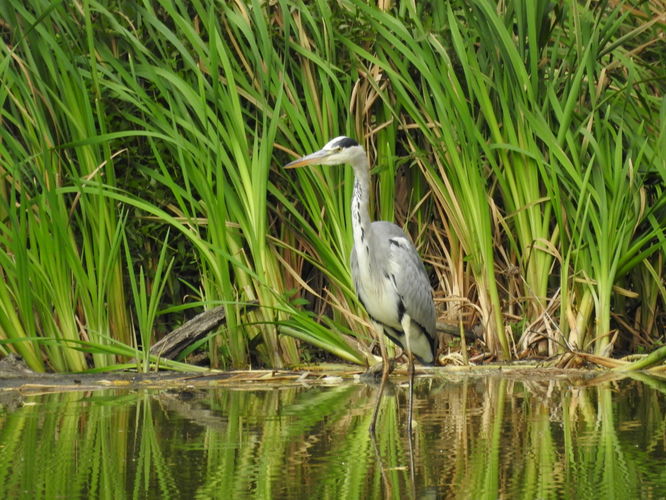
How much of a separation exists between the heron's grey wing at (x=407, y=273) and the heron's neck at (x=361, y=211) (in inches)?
6.2

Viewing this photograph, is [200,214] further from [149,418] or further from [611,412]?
[611,412]

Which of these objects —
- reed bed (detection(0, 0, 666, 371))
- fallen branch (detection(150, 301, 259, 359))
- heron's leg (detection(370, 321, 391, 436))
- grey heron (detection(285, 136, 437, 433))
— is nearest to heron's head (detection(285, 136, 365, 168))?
grey heron (detection(285, 136, 437, 433))

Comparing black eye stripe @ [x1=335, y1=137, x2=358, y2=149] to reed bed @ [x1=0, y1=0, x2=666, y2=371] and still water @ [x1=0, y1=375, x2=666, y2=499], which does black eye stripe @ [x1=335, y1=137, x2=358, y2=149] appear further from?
still water @ [x1=0, y1=375, x2=666, y2=499]

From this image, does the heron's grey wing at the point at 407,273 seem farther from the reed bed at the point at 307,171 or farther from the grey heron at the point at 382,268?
the reed bed at the point at 307,171

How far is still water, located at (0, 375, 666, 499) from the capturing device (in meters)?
3.70

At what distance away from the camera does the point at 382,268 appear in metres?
6.18

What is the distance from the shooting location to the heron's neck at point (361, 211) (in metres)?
6.00

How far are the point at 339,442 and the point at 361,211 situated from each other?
5.52 feet

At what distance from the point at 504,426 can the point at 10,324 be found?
117 inches

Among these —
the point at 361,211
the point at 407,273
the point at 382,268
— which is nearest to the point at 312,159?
the point at 361,211

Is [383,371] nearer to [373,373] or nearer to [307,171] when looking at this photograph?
[373,373]

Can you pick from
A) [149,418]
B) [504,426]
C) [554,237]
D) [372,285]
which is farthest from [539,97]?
[149,418]

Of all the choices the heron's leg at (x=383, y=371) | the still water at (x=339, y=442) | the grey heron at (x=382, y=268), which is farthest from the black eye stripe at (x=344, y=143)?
the still water at (x=339, y=442)

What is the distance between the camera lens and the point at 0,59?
6562 mm
